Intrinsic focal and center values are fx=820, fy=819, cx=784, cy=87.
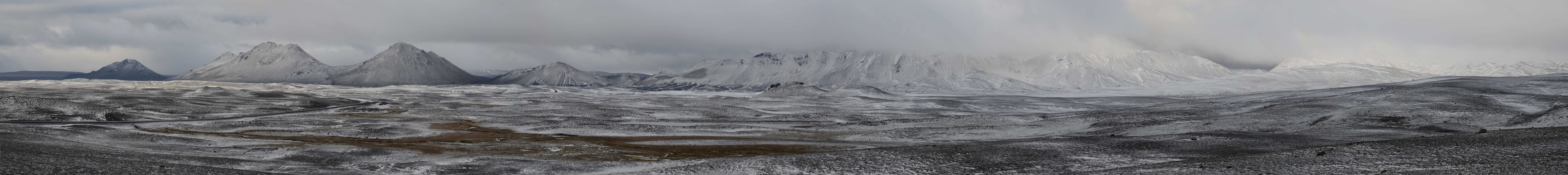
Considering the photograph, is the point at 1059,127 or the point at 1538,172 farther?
the point at 1059,127

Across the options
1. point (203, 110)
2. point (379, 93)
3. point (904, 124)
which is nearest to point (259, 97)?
point (203, 110)

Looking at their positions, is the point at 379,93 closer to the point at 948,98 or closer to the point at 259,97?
the point at 259,97

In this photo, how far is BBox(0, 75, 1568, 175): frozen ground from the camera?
56.4 feet

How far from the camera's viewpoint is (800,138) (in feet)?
128

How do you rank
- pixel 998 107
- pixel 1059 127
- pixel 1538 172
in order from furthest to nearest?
pixel 998 107
pixel 1059 127
pixel 1538 172

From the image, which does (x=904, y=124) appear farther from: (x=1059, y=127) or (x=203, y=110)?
(x=203, y=110)

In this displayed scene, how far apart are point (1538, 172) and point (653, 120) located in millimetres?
50448

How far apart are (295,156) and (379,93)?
14582 centimetres

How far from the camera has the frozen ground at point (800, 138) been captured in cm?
1719

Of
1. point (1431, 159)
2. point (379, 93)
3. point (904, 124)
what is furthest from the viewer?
point (379, 93)

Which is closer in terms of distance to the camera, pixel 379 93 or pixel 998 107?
pixel 998 107

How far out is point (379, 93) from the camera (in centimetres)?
15500

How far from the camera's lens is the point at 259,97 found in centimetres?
9619

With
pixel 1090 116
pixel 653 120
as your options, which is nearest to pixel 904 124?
pixel 1090 116
